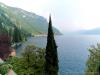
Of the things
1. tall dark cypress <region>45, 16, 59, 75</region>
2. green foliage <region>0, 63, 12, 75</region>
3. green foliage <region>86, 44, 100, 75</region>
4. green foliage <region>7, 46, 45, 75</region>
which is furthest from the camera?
green foliage <region>86, 44, 100, 75</region>

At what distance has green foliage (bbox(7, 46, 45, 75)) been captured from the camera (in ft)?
154

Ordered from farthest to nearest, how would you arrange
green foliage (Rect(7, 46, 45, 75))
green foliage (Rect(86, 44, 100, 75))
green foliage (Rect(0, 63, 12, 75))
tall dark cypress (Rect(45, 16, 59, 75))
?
green foliage (Rect(86, 44, 100, 75)) → green foliage (Rect(7, 46, 45, 75)) → tall dark cypress (Rect(45, 16, 59, 75)) → green foliage (Rect(0, 63, 12, 75))

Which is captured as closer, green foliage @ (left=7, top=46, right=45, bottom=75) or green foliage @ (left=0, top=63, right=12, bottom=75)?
green foliage @ (left=0, top=63, right=12, bottom=75)

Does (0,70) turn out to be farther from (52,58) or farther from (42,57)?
(42,57)

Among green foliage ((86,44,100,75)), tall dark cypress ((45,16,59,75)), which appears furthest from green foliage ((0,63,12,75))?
green foliage ((86,44,100,75))

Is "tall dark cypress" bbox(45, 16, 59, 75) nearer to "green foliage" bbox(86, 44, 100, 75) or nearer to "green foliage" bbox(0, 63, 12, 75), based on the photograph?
"green foliage" bbox(86, 44, 100, 75)

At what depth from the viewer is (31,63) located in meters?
48.0

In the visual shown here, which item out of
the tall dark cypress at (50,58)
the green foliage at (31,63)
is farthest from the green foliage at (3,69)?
the green foliage at (31,63)

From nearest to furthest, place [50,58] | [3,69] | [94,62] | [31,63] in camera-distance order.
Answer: [3,69], [50,58], [31,63], [94,62]

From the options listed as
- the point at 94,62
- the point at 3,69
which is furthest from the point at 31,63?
the point at 3,69

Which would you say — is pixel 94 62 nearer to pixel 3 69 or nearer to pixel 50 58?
pixel 50 58

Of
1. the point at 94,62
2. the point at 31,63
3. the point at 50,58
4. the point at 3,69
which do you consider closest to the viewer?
the point at 3,69

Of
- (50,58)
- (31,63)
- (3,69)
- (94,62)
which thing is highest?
(50,58)

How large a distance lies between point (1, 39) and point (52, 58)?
A: 3627 cm
